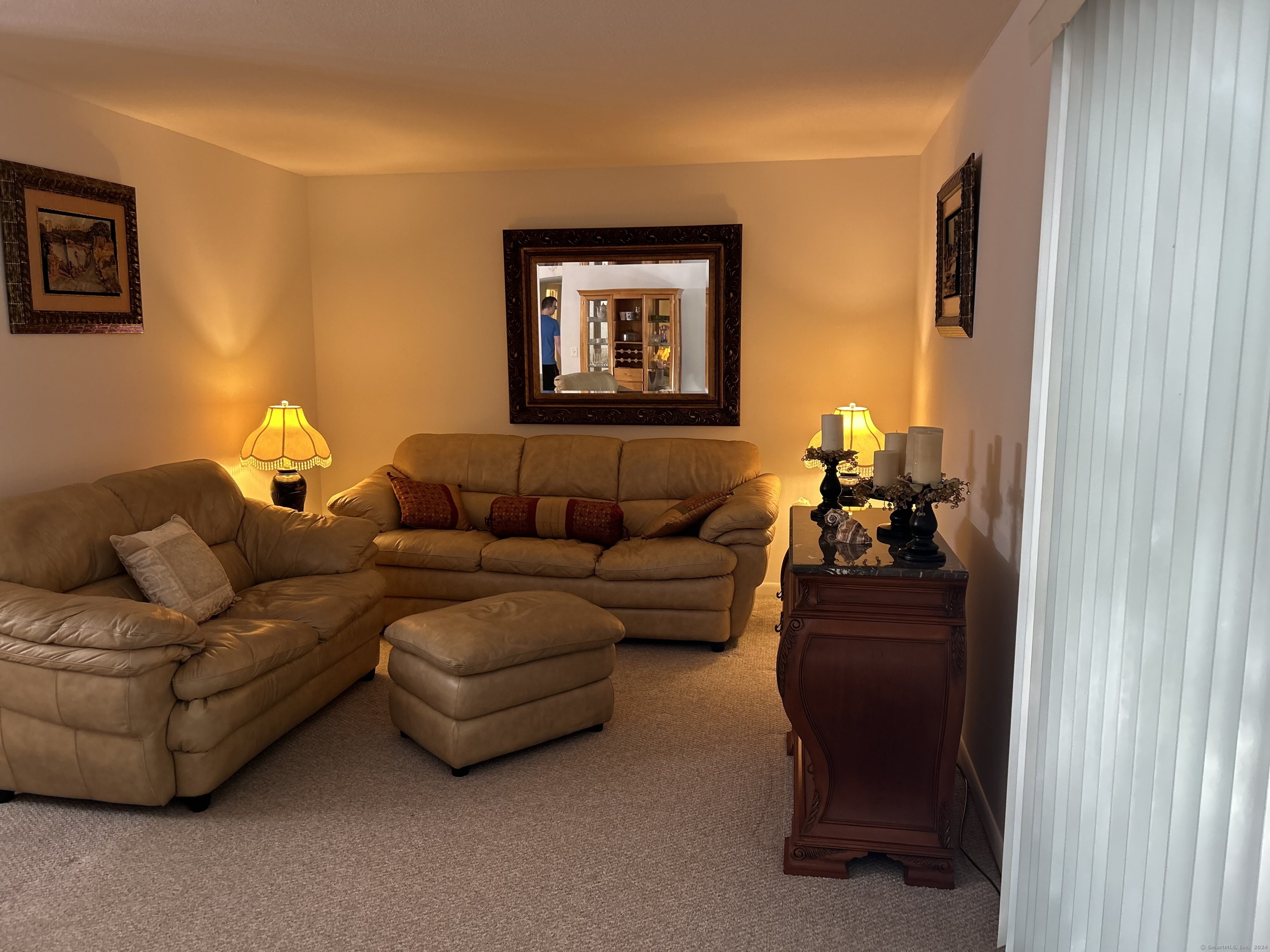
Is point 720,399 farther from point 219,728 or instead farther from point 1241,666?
point 1241,666

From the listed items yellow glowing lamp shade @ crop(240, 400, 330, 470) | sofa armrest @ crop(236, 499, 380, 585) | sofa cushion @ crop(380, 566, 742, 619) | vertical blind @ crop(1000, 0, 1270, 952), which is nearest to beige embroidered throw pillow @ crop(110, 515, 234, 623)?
sofa armrest @ crop(236, 499, 380, 585)

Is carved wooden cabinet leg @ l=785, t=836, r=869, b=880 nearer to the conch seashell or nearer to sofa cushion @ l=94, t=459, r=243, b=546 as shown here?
the conch seashell

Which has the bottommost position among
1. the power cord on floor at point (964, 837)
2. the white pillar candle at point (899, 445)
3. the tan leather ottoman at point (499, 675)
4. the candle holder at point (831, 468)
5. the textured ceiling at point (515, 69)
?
the power cord on floor at point (964, 837)

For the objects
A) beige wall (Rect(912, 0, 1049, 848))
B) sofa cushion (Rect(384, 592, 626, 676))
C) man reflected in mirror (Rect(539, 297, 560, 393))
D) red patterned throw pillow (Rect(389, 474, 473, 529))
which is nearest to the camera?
beige wall (Rect(912, 0, 1049, 848))

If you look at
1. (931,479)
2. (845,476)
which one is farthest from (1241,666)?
(845,476)

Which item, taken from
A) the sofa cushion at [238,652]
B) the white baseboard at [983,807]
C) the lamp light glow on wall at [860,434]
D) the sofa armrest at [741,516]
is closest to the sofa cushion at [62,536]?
the sofa cushion at [238,652]

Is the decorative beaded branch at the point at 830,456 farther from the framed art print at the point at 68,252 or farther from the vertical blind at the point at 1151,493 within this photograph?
the framed art print at the point at 68,252

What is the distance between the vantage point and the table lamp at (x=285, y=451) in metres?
5.02

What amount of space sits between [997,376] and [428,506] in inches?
128

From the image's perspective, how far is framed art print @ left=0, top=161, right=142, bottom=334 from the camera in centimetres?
367

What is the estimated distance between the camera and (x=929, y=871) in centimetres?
266

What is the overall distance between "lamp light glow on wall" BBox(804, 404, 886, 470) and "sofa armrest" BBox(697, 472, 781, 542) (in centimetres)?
55

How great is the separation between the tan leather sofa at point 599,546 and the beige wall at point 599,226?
14.8 inches

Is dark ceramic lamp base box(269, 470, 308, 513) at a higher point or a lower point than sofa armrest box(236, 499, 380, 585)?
higher
